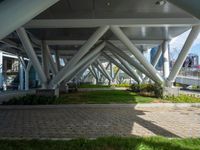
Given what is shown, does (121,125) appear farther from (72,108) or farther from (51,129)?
(72,108)

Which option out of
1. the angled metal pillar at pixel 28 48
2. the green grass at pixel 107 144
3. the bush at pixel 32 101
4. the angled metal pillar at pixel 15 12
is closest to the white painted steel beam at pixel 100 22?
the angled metal pillar at pixel 28 48

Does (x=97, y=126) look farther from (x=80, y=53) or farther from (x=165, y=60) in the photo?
(x=165, y=60)

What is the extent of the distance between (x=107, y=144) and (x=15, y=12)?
4.24m

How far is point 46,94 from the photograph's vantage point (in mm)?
21375

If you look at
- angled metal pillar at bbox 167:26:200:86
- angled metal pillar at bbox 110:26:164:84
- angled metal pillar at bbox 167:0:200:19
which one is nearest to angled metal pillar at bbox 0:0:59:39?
angled metal pillar at bbox 167:0:200:19

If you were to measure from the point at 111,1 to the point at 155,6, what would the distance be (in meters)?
2.41

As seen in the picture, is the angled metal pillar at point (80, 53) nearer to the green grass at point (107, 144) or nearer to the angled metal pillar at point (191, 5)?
the green grass at point (107, 144)

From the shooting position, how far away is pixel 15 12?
14.7ft

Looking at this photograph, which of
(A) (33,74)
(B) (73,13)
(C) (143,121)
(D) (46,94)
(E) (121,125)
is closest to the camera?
(E) (121,125)

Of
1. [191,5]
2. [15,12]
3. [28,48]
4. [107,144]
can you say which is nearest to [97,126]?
[107,144]

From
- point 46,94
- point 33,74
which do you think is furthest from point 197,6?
point 33,74

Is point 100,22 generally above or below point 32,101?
above

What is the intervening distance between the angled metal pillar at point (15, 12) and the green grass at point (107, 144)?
3.59m

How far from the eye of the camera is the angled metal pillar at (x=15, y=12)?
4.45m
